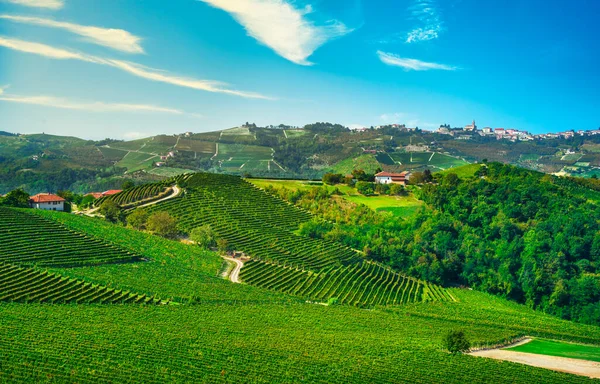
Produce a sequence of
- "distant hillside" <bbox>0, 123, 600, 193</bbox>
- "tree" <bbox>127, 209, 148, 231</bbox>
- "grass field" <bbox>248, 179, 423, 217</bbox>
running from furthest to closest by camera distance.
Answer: "distant hillside" <bbox>0, 123, 600, 193</bbox> < "grass field" <bbox>248, 179, 423, 217</bbox> < "tree" <bbox>127, 209, 148, 231</bbox>

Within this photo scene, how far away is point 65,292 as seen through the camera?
38.7 meters

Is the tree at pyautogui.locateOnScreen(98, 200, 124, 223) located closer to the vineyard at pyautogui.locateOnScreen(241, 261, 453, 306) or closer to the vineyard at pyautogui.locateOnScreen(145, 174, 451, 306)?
the vineyard at pyautogui.locateOnScreen(145, 174, 451, 306)

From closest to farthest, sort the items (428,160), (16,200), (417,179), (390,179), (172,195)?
(16,200) < (172,195) < (417,179) < (390,179) < (428,160)

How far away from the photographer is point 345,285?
57.8 metres

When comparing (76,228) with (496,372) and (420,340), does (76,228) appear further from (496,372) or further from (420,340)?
(496,372)

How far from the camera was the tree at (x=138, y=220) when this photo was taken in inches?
2675

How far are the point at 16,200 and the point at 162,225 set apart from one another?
22090 millimetres

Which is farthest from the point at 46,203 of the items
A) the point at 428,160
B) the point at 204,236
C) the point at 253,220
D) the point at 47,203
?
the point at 428,160

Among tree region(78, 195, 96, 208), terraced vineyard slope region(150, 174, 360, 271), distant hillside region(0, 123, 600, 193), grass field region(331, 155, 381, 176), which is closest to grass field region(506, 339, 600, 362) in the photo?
terraced vineyard slope region(150, 174, 360, 271)

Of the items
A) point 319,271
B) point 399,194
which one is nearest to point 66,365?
point 319,271

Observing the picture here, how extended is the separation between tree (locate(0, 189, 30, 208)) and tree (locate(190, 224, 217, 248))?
84.8 ft

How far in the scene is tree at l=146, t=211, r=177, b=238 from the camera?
213 feet

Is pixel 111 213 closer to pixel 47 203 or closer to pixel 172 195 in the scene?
pixel 47 203

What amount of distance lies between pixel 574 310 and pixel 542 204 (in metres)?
27.5
